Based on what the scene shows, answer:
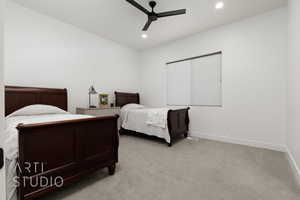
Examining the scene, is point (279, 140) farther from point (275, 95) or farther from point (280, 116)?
point (275, 95)

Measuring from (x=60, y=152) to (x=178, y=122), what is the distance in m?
2.44

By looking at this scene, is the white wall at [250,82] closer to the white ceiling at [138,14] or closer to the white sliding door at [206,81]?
the white sliding door at [206,81]

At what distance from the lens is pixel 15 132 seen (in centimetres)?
129

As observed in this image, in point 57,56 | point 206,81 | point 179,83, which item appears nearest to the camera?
point 57,56

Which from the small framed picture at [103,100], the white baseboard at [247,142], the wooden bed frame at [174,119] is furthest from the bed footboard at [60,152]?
the white baseboard at [247,142]

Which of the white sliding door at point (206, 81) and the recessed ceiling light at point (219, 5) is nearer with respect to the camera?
the recessed ceiling light at point (219, 5)

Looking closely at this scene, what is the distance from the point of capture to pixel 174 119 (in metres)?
3.12

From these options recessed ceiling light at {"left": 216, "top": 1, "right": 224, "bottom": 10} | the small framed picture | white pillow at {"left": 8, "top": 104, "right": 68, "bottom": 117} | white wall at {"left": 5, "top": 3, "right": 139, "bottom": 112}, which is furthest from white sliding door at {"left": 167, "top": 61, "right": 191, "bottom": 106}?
white pillow at {"left": 8, "top": 104, "right": 68, "bottom": 117}

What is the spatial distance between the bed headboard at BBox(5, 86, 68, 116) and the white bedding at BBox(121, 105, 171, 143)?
1.50 meters

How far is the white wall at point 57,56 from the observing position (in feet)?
8.50

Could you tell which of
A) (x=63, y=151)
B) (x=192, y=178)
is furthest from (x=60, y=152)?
(x=192, y=178)

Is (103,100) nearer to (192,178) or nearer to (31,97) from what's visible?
(31,97)

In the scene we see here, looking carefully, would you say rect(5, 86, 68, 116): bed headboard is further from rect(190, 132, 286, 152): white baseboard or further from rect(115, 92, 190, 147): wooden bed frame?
rect(190, 132, 286, 152): white baseboard

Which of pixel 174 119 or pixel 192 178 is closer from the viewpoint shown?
pixel 192 178
